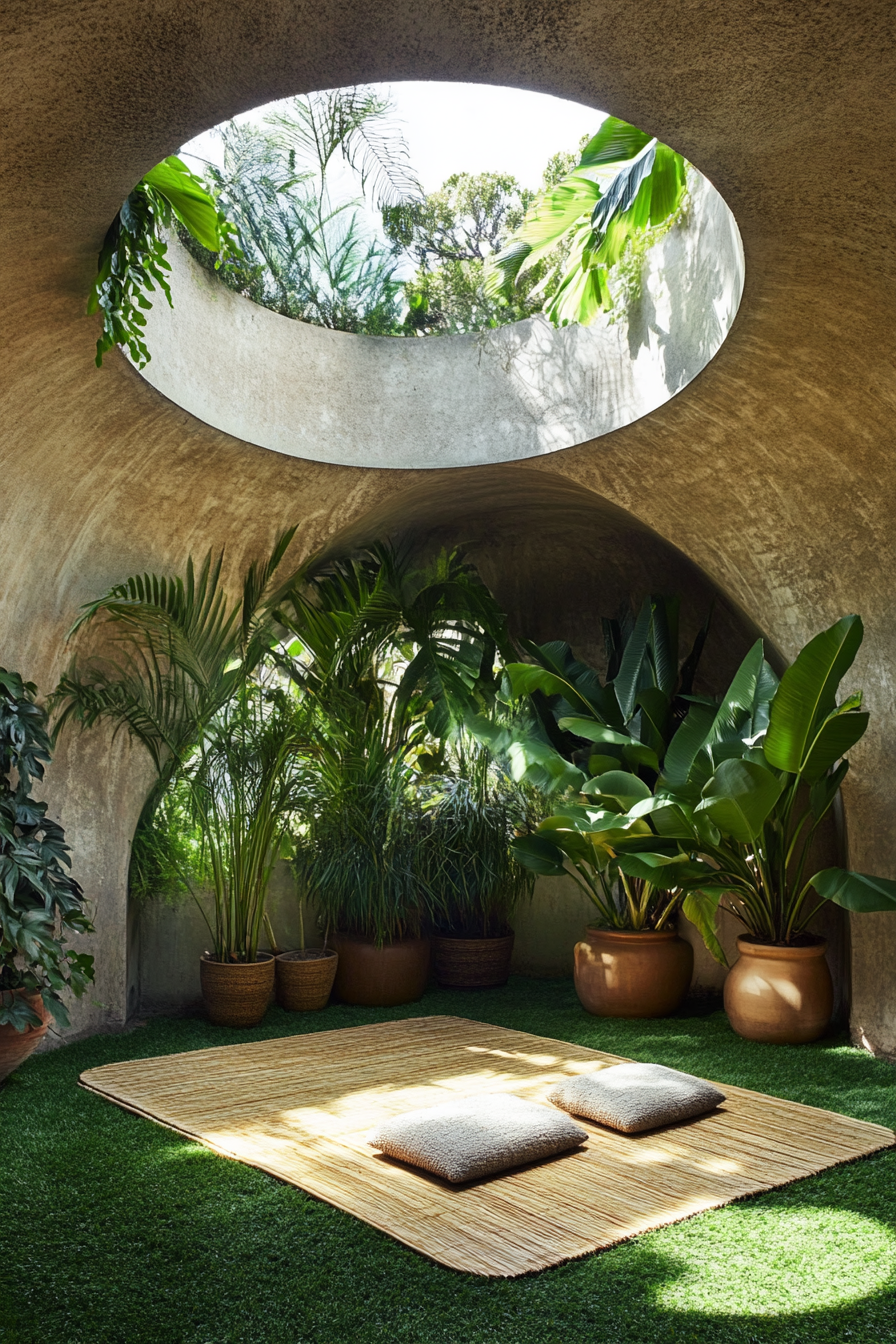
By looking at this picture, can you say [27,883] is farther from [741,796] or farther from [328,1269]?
[741,796]

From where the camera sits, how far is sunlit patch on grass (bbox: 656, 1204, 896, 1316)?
2.38 metres

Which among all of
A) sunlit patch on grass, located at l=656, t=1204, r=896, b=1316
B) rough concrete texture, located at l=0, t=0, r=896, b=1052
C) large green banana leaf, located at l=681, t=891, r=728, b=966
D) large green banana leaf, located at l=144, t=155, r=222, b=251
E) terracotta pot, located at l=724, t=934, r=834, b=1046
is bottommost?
sunlit patch on grass, located at l=656, t=1204, r=896, b=1316

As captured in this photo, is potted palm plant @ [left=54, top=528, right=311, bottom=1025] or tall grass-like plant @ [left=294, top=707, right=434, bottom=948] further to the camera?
tall grass-like plant @ [left=294, top=707, right=434, bottom=948]

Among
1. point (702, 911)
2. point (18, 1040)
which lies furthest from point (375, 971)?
point (18, 1040)

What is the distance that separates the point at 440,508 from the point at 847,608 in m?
2.75

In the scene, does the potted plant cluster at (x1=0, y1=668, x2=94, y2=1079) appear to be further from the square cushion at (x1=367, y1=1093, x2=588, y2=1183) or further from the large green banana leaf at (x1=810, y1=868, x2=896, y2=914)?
the large green banana leaf at (x1=810, y1=868, x2=896, y2=914)

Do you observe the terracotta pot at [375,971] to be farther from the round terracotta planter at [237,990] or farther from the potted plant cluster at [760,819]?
the potted plant cluster at [760,819]

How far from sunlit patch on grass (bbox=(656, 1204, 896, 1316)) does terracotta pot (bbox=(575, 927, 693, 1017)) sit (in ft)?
7.91

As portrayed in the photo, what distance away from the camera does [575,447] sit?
5.21m

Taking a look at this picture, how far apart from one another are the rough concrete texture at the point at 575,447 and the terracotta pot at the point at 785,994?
0.58 feet

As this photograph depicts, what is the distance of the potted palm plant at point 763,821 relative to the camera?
166 inches

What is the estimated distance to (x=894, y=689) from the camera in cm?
452

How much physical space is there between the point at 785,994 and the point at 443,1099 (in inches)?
69.2

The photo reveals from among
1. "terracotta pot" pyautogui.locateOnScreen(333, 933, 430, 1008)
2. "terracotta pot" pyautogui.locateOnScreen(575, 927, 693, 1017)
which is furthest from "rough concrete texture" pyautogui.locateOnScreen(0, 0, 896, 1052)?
"terracotta pot" pyautogui.locateOnScreen(333, 933, 430, 1008)
